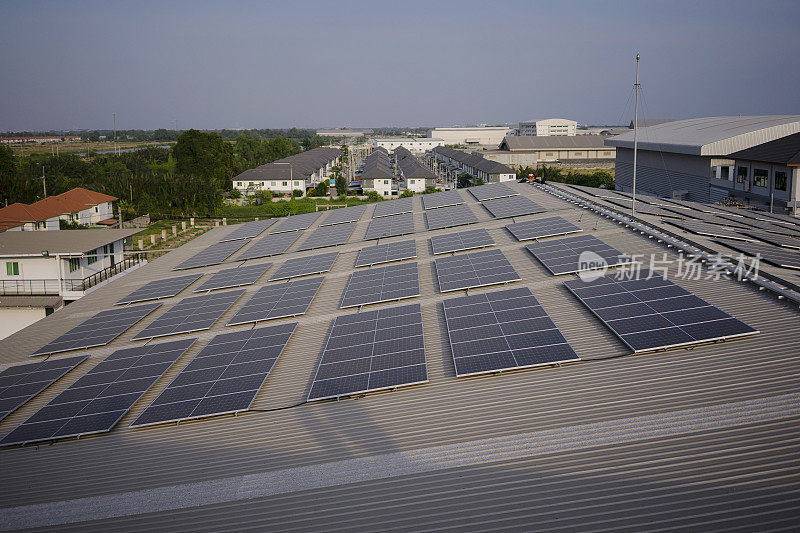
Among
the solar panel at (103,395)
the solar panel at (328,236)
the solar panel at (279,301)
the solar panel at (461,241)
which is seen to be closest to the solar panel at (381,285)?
the solar panel at (279,301)

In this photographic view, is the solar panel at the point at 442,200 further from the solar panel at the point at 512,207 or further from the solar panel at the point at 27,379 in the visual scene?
the solar panel at the point at 27,379

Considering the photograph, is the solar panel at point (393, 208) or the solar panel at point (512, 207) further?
the solar panel at point (393, 208)

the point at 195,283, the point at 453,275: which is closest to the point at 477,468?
the point at 453,275

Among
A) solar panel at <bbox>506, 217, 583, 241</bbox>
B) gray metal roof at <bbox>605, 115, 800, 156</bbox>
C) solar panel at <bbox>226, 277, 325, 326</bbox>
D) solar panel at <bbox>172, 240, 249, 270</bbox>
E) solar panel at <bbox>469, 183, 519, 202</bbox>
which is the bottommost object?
solar panel at <bbox>226, 277, 325, 326</bbox>

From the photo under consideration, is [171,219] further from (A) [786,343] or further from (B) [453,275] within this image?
(A) [786,343]

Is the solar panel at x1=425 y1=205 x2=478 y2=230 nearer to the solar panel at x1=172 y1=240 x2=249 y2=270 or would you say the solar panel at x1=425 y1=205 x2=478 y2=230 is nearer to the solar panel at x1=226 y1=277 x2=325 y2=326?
the solar panel at x1=226 y1=277 x2=325 y2=326

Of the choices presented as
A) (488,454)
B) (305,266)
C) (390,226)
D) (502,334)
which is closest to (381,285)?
(305,266)

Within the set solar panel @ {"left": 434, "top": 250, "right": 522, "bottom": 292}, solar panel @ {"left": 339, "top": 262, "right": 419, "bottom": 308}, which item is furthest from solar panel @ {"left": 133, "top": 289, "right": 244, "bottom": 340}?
solar panel @ {"left": 434, "top": 250, "right": 522, "bottom": 292}
